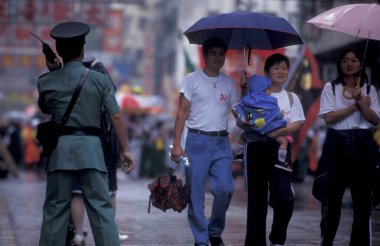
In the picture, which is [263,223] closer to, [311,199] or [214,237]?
[214,237]

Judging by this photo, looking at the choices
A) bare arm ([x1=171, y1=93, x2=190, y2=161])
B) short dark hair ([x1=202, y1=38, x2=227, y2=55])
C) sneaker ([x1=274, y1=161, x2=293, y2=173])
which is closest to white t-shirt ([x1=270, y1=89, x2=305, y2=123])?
sneaker ([x1=274, y1=161, x2=293, y2=173])

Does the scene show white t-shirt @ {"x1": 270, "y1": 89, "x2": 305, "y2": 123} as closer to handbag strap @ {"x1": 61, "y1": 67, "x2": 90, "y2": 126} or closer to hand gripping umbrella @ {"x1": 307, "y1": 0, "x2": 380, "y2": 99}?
hand gripping umbrella @ {"x1": 307, "y1": 0, "x2": 380, "y2": 99}

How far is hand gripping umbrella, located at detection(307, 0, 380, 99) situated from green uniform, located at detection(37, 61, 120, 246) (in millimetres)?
2364

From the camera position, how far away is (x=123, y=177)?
84.3 ft

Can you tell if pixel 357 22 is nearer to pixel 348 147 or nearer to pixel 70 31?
pixel 348 147

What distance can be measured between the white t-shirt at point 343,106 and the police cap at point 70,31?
239cm

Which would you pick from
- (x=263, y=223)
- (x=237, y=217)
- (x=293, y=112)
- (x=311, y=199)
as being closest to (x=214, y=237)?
(x=263, y=223)

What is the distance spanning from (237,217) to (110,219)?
18.6 ft

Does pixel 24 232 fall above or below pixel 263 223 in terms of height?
below

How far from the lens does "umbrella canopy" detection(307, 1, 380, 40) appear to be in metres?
8.41

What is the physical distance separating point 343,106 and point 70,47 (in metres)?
2.57

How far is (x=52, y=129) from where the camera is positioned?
7105 mm

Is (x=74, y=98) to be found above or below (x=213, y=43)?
→ below

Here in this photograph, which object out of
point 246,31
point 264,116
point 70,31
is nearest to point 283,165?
point 264,116
